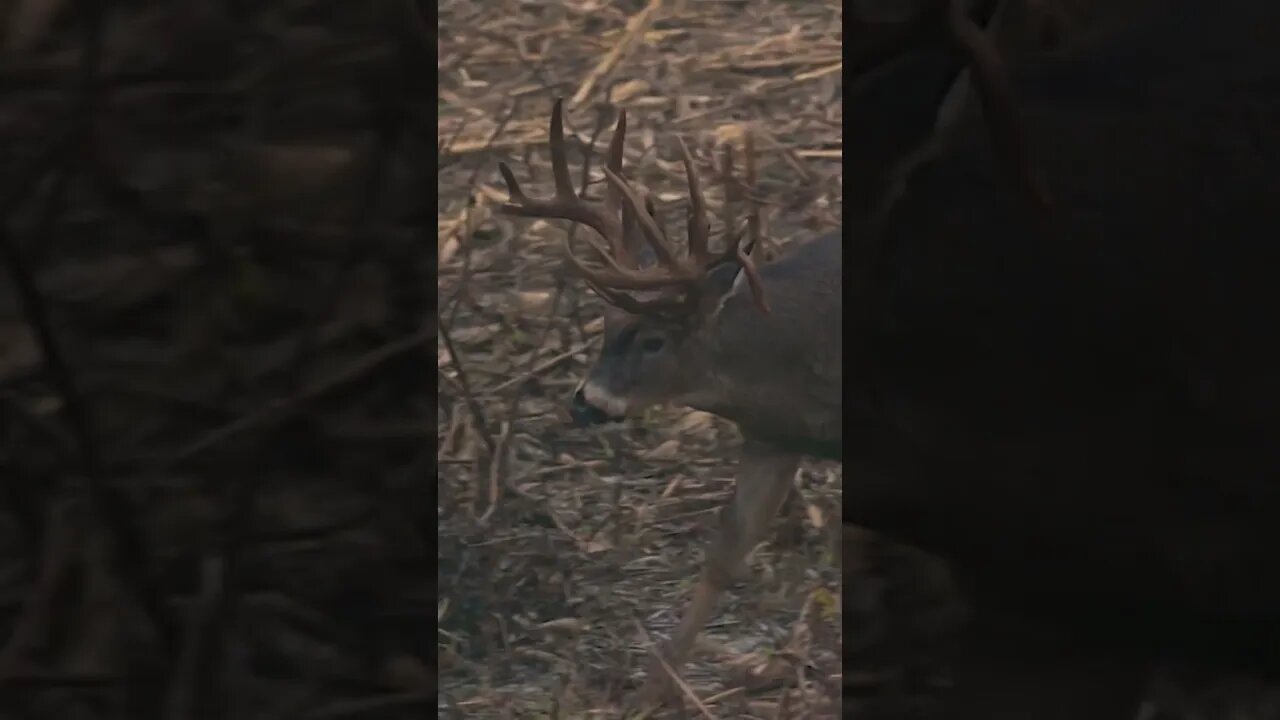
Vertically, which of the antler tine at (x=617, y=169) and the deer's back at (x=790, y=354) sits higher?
the antler tine at (x=617, y=169)

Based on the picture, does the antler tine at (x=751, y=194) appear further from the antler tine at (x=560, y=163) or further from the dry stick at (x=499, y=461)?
the dry stick at (x=499, y=461)

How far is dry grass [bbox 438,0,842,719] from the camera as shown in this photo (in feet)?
6.51

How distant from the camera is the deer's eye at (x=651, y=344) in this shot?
6.55ft

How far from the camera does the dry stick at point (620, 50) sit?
1.98m

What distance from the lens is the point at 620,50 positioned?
1.99 metres
